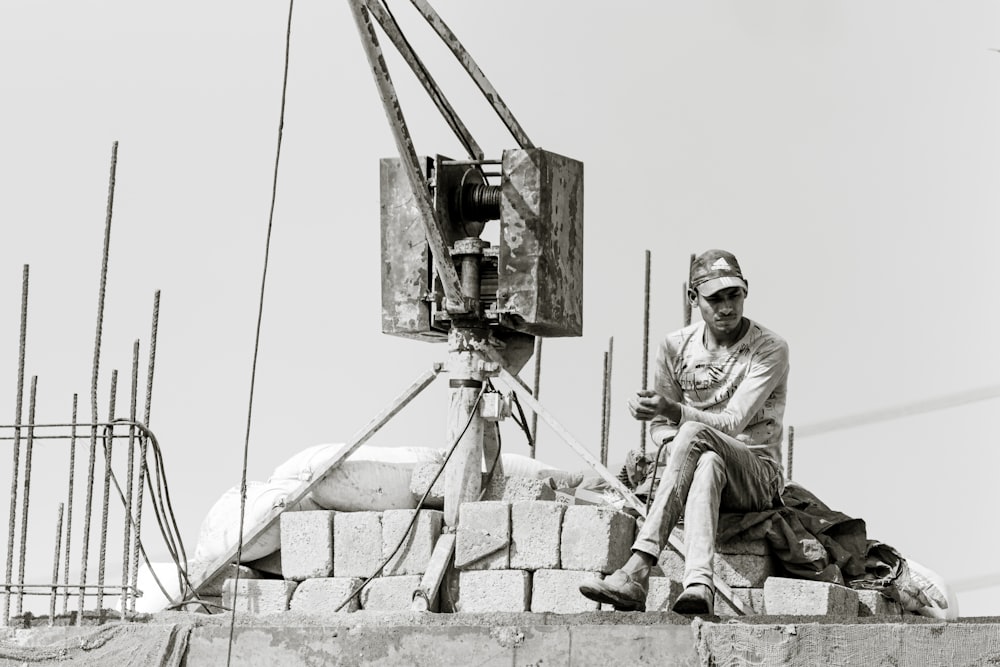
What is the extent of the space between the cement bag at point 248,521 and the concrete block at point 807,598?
281cm

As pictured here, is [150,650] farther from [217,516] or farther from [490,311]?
[490,311]

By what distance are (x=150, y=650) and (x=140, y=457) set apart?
1.80 metres

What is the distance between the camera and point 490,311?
1037 cm

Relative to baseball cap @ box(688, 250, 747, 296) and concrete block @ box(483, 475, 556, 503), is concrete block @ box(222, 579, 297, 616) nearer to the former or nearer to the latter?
concrete block @ box(483, 475, 556, 503)

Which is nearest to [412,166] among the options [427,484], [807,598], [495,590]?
[427,484]

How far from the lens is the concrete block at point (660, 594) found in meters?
9.47

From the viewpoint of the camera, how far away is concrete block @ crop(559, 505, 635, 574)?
9.43m

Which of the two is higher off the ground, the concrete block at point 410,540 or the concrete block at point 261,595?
the concrete block at point 410,540

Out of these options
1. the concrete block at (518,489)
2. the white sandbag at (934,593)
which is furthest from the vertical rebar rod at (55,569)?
the white sandbag at (934,593)

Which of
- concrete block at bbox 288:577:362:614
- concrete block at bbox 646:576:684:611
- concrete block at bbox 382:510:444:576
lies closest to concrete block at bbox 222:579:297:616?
concrete block at bbox 288:577:362:614

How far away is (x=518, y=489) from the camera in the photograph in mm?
10195

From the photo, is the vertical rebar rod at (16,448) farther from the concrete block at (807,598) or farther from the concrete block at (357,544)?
the concrete block at (807,598)

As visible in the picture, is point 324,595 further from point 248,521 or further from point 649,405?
point 649,405

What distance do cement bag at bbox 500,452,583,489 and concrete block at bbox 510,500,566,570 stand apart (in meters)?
1.33
